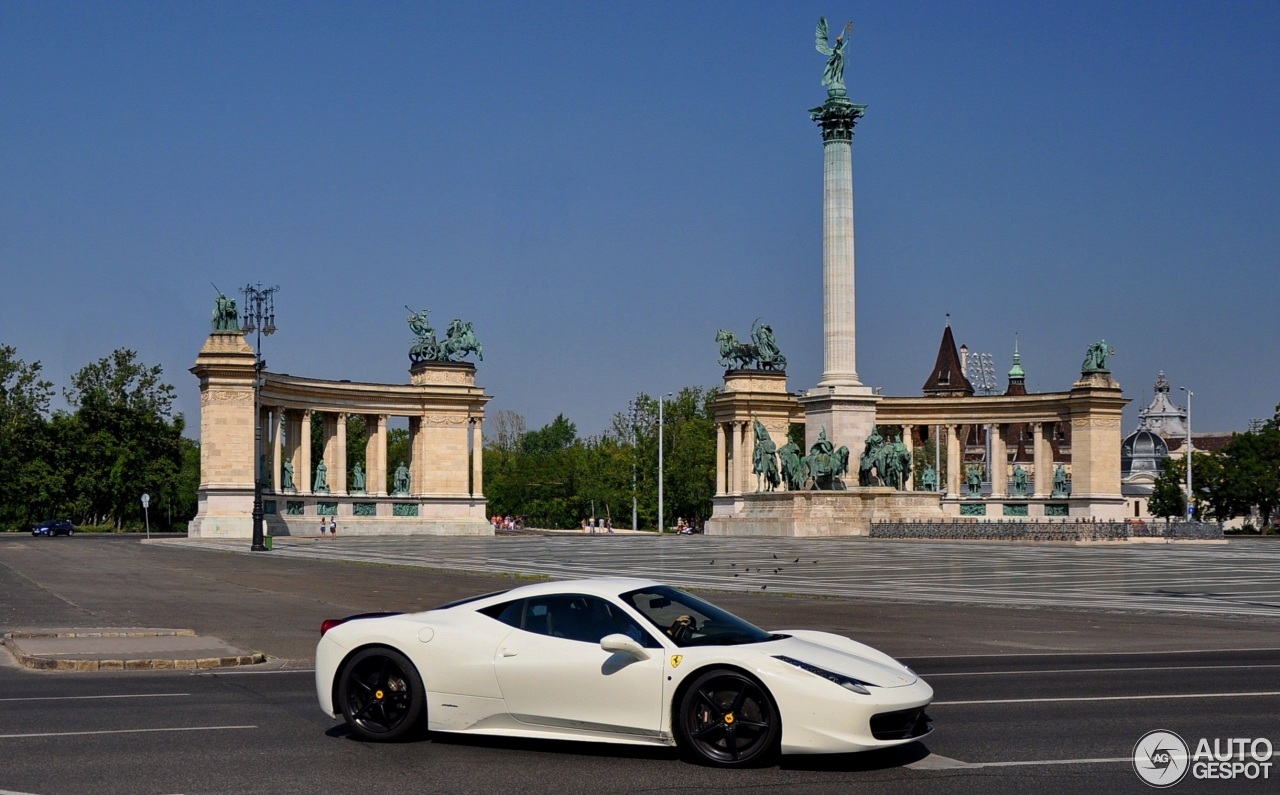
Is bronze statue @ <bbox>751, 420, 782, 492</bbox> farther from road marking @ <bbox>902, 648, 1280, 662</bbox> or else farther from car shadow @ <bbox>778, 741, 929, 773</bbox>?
car shadow @ <bbox>778, 741, 929, 773</bbox>

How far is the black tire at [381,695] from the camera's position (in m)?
11.9

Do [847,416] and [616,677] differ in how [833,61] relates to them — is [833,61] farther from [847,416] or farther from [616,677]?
[616,677]

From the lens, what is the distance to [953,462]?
101375mm

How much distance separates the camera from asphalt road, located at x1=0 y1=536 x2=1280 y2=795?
413 inches

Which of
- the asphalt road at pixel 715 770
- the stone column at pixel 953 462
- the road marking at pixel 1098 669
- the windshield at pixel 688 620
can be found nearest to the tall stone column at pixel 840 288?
the stone column at pixel 953 462

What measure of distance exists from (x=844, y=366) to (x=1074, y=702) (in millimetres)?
62796

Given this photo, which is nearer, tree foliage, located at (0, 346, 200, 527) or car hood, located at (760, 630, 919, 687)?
car hood, located at (760, 630, 919, 687)

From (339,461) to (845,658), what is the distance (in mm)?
82825

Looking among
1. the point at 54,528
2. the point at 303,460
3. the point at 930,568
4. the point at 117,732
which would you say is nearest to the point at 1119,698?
the point at 117,732

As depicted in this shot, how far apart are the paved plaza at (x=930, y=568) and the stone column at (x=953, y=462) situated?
34097 millimetres

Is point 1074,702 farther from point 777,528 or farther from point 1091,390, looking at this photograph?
point 1091,390

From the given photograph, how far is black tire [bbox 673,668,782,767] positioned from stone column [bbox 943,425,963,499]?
9014cm

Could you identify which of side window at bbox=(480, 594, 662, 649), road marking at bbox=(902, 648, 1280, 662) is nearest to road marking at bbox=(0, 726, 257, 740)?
side window at bbox=(480, 594, 662, 649)

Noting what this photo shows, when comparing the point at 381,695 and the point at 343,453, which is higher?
the point at 343,453
